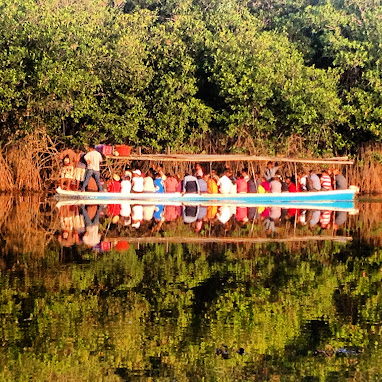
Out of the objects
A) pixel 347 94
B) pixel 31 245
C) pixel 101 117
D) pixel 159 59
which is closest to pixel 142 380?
pixel 31 245

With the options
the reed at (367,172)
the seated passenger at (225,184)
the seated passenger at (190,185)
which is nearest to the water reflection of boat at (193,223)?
the seated passenger at (190,185)

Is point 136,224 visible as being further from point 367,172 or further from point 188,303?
point 367,172

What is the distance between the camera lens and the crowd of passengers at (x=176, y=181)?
28.2 meters

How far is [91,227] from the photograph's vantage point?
18.0 m

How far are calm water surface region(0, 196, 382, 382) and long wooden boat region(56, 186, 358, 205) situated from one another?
888cm

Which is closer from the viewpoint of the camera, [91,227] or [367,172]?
[91,227]

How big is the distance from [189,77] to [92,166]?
18.1ft

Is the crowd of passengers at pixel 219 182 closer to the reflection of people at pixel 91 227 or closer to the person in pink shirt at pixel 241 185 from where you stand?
the person in pink shirt at pixel 241 185

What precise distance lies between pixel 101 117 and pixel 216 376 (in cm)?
2325

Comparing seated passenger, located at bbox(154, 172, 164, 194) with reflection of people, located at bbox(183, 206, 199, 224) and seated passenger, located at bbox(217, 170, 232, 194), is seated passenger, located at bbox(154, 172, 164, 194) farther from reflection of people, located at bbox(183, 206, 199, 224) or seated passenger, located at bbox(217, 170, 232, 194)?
reflection of people, located at bbox(183, 206, 199, 224)

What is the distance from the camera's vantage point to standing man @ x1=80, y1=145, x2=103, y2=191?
27859mm

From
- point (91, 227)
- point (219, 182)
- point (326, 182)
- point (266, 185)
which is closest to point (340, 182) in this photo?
point (326, 182)

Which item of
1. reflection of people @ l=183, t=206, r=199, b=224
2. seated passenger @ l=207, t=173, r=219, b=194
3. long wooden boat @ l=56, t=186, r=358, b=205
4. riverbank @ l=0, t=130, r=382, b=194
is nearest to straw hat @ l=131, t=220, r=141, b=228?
reflection of people @ l=183, t=206, r=199, b=224

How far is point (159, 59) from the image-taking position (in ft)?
104
